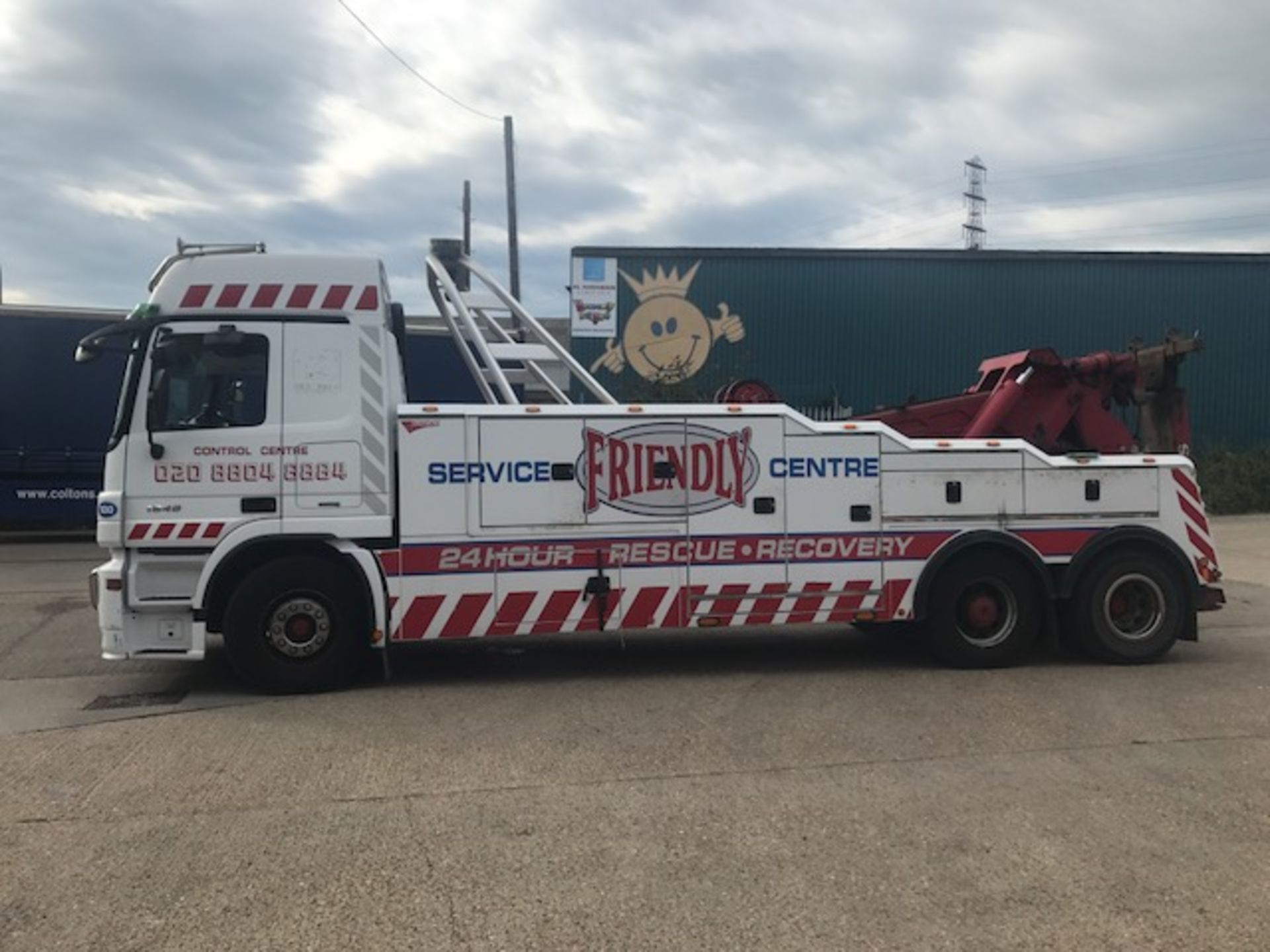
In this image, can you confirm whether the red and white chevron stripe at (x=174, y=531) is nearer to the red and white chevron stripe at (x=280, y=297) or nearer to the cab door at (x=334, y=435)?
the cab door at (x=334, y=435)

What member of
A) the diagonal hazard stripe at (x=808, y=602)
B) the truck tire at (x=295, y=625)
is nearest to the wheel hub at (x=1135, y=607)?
the diagonal hazard stripe at (x=808, y=602)

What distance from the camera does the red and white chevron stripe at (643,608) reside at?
277 inches

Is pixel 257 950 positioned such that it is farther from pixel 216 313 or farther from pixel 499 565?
pixel 216 313

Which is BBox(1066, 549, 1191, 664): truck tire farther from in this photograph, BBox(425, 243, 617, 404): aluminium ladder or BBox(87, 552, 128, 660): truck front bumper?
BBox(87, 552, 128, 660): truck front bumper

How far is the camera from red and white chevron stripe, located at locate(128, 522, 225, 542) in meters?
6.69

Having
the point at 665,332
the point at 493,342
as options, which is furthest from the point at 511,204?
the point at 493,342

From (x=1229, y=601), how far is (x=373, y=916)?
10.4m

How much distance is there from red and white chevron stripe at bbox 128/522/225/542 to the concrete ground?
1096 millimetres

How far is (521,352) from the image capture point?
9125 millimetres

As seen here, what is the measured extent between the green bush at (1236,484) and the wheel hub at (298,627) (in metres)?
20.2

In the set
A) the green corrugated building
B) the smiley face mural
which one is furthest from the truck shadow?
the smiley face mural

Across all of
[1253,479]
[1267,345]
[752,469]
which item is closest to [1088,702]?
[752,469]

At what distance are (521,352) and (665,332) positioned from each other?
14.7 m

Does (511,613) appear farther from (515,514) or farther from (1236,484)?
(1236,484)
